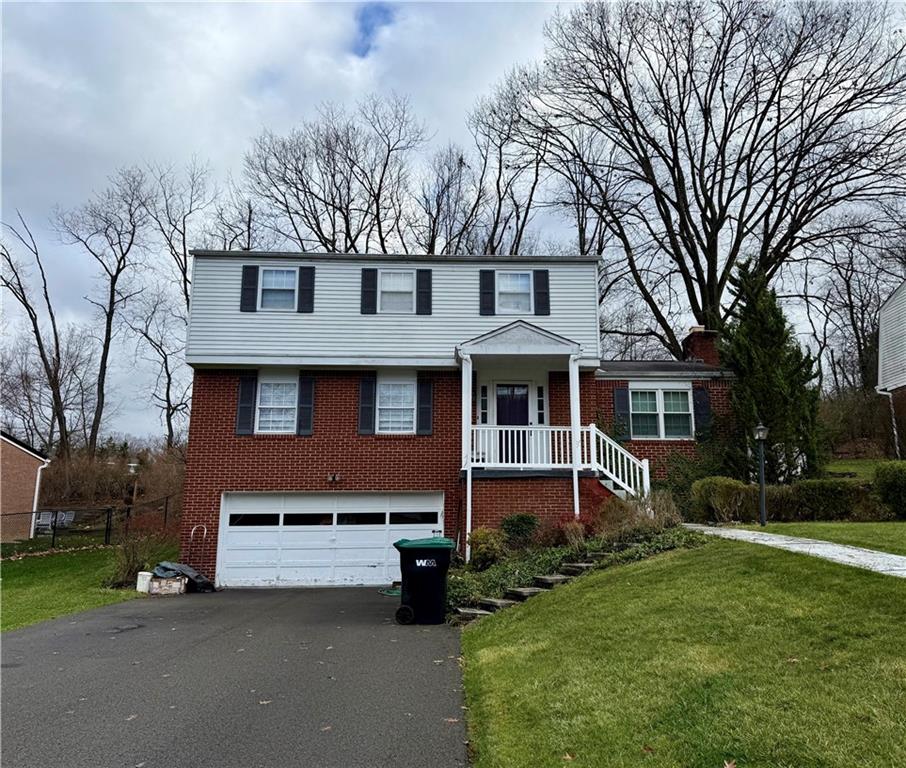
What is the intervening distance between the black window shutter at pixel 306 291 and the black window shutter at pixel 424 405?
3.19 meters

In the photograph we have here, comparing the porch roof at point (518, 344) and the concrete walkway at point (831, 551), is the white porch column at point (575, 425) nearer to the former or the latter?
the porch roof at point (518, 344)

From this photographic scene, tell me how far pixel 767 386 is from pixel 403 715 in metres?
13.1

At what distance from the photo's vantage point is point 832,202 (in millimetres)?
24266

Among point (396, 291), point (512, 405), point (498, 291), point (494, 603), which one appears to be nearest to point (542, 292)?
point (498, 291)

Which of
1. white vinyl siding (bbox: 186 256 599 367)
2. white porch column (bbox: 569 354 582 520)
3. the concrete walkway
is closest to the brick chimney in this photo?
white vinyl siding (bbox: 186 256 599 367)

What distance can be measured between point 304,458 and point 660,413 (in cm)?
884

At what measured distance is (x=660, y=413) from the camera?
16.7m

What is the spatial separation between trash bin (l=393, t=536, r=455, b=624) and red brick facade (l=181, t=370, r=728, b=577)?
545cm

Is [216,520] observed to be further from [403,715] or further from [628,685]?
[628,685]

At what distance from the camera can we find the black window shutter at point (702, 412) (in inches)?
647

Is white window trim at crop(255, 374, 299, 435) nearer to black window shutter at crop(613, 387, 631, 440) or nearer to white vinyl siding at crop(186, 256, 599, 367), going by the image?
white vinyl siding at crop(186, 256, 599, 367)

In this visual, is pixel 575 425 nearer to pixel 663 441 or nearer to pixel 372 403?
pixel 663 441

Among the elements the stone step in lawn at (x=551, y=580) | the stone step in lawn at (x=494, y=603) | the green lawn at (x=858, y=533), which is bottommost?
the stone step in lawn at (x=494, y=603)

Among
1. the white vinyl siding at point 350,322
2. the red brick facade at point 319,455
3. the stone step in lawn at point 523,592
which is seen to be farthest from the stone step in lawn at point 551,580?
the white vinyl siding at point 350,322
